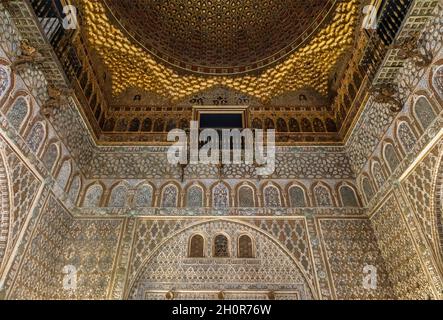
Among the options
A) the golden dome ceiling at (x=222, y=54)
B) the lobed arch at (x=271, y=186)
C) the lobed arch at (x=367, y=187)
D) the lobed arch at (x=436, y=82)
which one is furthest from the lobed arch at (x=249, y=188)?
the lobed arch at (x=436, y=82)

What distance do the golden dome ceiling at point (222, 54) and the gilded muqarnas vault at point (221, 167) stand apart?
36 millimetres

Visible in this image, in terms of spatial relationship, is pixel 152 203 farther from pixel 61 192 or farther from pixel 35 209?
pixel 35 209

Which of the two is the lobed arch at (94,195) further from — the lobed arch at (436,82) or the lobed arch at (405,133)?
the lobed arch at (436,82)

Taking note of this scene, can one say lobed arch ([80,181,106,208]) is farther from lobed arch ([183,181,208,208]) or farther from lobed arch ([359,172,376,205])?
lobed arch ([359,172,376,205])

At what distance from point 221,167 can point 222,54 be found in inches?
126

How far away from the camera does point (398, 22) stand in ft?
14.1

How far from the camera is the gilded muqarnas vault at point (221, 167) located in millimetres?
4227

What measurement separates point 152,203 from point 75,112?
7.69ft

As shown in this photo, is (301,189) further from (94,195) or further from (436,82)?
(94,195)

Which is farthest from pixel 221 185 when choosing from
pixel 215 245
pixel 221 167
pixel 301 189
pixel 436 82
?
pixel 436 82

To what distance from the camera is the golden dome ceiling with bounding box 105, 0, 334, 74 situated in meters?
6.90
